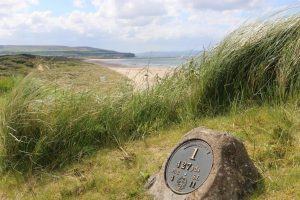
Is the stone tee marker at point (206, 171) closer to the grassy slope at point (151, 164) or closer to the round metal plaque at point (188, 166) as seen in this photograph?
the round metal plaque at point (188, 166)

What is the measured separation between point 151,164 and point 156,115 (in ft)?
4.25

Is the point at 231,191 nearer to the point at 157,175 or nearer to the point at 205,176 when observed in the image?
the point at 205,176

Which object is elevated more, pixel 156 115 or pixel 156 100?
pixel 156 100

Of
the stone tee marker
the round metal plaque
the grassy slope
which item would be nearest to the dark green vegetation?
the grassy slope

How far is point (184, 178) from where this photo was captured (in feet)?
15.4

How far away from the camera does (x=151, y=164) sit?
18.1 ft

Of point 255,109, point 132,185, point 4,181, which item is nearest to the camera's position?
point 132,185

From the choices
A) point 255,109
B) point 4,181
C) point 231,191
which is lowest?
point 4,181

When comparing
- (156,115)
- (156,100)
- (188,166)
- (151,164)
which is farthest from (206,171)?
(156,100)

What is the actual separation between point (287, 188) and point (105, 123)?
2.73m

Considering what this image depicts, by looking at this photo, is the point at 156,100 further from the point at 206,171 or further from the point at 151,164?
the point at 206,171

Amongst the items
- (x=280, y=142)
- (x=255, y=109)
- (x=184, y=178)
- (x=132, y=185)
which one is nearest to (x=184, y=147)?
(x=184, y=178)

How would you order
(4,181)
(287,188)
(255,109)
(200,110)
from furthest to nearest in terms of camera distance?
(200,110) → (255,109) → (4,181) → (287,188)

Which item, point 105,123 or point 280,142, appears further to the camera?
point 105,123
